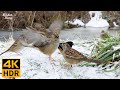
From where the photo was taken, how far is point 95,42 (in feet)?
10.9

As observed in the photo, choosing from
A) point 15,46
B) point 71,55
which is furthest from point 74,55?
point 15,46

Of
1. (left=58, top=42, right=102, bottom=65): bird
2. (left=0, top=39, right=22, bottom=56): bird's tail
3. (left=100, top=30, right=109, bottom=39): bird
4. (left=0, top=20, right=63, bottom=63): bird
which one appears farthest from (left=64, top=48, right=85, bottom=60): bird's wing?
(left=0, top=39, right=22, bottom=56): bird's tail

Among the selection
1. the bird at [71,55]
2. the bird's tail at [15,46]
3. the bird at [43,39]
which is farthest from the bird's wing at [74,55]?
the bird's tail at [15,46]

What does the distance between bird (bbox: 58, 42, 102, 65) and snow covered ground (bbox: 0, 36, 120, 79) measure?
3cm

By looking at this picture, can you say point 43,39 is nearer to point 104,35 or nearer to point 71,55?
point 71,55

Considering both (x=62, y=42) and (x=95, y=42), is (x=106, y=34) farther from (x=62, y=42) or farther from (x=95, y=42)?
(x=62, y=42)

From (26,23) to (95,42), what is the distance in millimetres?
611

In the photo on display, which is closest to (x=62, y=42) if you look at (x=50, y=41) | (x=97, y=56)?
(x=50, y=41)

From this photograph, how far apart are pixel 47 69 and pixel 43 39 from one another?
26 centimetres

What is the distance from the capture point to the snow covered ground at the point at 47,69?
3.27 metres

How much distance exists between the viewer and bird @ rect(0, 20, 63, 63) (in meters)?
3.29

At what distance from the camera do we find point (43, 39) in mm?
3307

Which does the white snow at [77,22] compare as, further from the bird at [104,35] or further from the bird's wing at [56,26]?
the bird at [104,35]

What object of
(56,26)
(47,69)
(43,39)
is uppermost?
(56,26)
